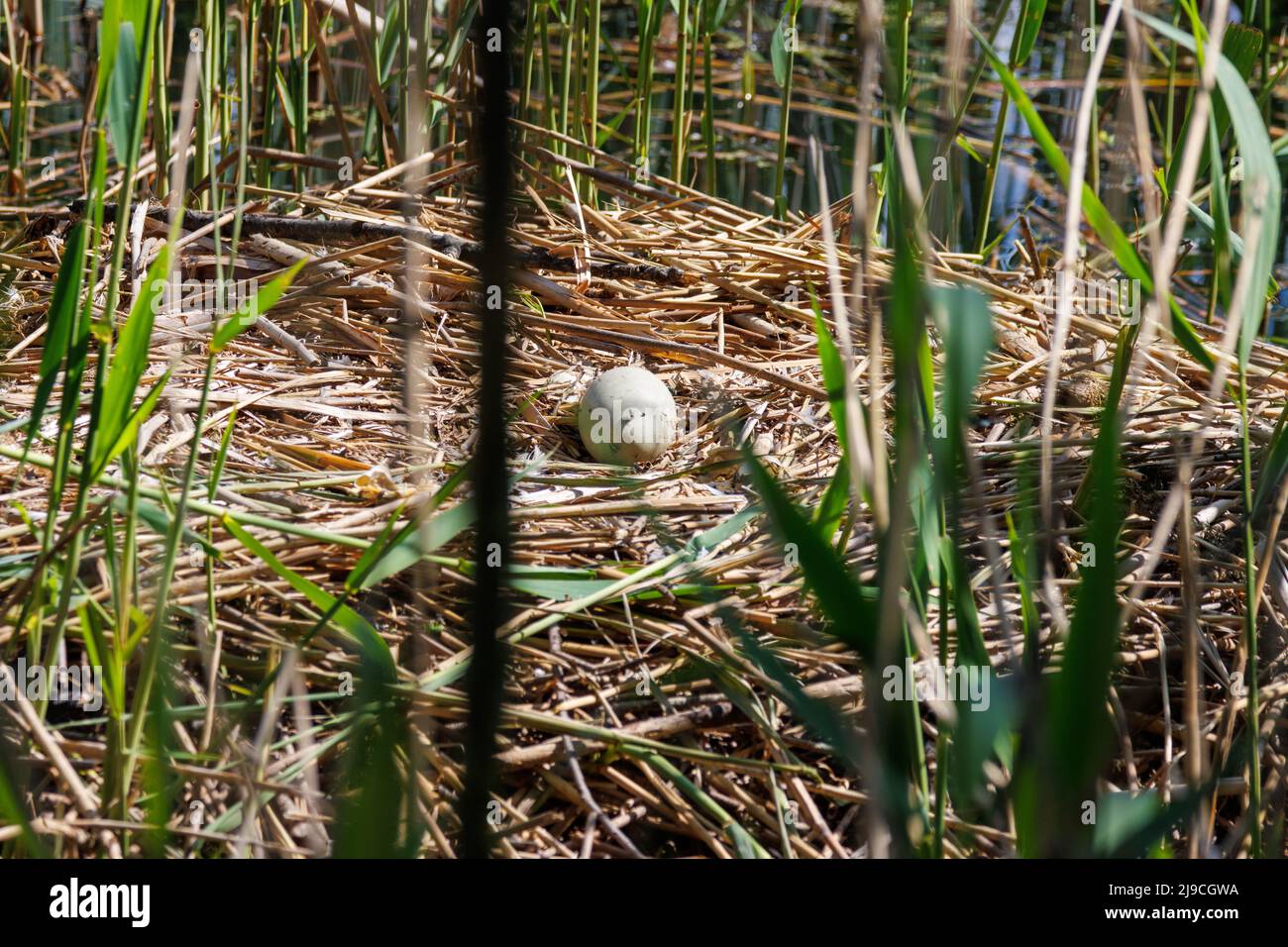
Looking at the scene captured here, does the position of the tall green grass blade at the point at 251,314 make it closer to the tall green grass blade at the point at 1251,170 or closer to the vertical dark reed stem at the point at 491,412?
the vertical dark reed stem at the point at 491,412

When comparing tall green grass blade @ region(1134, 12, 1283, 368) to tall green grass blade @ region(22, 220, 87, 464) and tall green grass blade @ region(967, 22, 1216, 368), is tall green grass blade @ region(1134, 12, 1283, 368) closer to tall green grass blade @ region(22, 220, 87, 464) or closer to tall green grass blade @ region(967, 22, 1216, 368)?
tall green grass blade @ region(967, 22, 1216, 368)

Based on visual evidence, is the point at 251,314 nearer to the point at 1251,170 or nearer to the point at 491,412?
the point at 491,412

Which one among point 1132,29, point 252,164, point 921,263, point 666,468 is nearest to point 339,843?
point 921,263

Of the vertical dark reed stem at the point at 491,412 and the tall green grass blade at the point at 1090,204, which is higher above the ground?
the tall green grass blade at the point at 1090,204

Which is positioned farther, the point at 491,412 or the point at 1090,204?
the point at 1090,204

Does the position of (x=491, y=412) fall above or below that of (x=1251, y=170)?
below

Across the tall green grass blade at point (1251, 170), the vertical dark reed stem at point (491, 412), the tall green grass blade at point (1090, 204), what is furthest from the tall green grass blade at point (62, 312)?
the tall green grass blade at point (1251, 170)

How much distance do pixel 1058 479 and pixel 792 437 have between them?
13.2 inches

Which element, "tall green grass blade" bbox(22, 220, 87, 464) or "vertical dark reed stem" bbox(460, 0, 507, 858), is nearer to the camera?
"vertical dark reed stem" bbox(460, 0, 507, 858)

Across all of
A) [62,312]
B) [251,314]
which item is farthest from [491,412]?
[62,312]

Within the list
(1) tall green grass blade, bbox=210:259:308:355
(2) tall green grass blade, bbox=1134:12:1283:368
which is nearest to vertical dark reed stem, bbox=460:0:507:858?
(1) tall green grass blade, bbox=210:259:308:355

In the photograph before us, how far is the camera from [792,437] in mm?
1413

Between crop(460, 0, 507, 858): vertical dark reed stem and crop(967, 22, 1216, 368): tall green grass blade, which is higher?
crop(967, 22, 1216, 368): tall green grass blade

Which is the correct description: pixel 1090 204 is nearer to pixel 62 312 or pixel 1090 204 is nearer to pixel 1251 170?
pixel 1251 170
